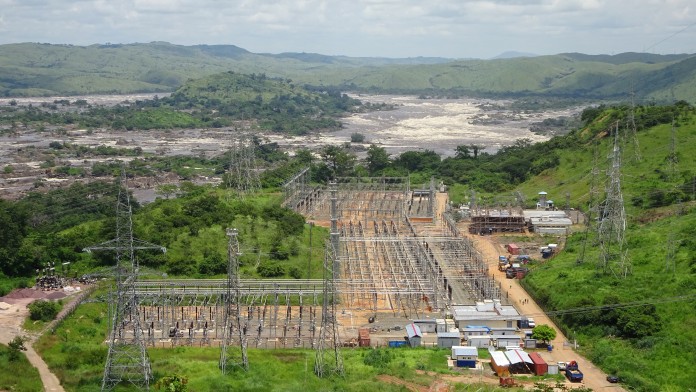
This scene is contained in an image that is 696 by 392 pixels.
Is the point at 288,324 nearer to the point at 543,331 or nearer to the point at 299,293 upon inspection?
Result: the point at 299,293

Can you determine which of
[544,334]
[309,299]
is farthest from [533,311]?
[309,299]

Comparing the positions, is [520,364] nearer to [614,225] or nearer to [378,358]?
[378,358]

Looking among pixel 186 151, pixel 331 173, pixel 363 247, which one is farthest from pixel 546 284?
pixel 186 151

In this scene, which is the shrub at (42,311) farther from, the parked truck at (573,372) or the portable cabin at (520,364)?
the parked truck at (573,372)

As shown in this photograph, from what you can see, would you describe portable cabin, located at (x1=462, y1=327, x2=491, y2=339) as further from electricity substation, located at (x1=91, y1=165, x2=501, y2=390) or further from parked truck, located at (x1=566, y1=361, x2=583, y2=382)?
parked truck, located at (x1=566, y1=361, x2=583, y2=382)

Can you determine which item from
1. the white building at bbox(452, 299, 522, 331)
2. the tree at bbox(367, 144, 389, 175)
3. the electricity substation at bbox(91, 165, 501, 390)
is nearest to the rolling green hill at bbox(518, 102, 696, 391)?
the white building at bbox(452, 299, 522, 331)

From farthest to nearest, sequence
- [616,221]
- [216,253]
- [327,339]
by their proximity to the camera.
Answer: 1. [216,253]
2. [616,221]
3. [327,339]

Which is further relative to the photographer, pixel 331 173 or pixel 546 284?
pixel 331 173

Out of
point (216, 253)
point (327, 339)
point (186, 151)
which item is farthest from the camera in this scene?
point (186, 151)
